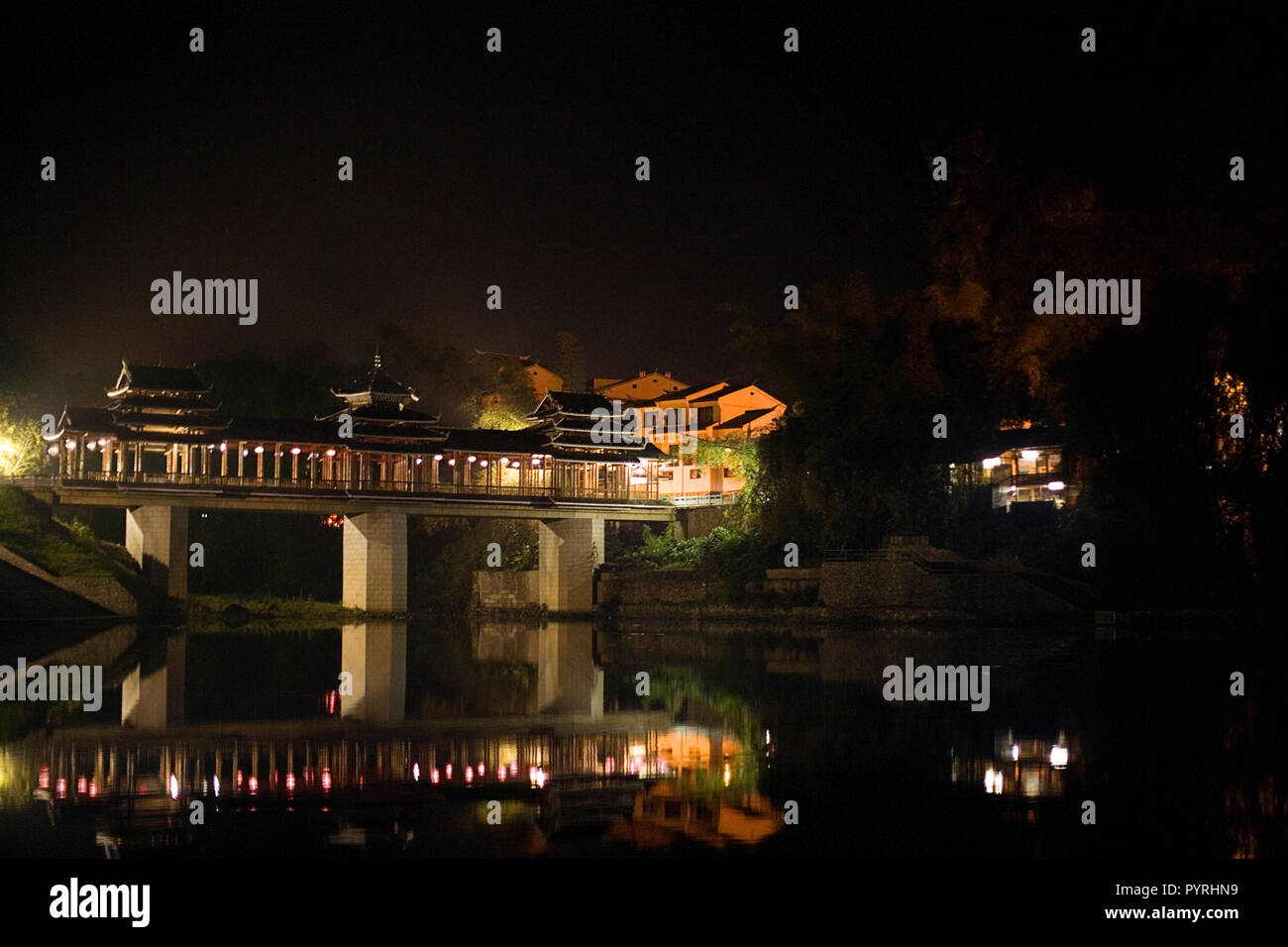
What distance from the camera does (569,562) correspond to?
60906 mm

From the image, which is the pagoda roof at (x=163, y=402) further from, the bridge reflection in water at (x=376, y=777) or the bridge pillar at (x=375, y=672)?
the bridge reflection in water at (x=376, y=777)

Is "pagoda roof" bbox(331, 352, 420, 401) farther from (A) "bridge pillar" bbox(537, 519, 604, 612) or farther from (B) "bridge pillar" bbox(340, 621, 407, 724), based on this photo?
(B) "bridge pillar" bbox(340, 621, 407, 724)

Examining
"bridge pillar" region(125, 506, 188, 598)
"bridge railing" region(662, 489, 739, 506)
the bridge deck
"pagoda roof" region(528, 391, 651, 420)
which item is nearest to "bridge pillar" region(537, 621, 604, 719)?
the bridge deck

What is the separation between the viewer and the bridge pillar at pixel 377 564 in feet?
186

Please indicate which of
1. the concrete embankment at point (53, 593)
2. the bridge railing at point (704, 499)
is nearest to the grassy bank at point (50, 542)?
the concrete embankment at point (53, 593)

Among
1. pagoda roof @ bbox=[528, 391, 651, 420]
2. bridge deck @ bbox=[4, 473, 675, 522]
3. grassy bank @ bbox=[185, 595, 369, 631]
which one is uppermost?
pagoda roof @ bbox=[528, 391, 651, 420]

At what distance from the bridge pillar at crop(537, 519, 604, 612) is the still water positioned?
95.9 feet

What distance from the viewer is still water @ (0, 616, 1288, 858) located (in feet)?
41.2

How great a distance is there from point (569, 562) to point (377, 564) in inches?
323

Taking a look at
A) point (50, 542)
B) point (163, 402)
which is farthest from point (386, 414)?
point (50, 542)

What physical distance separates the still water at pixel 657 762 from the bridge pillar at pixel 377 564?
24839 millimetres
